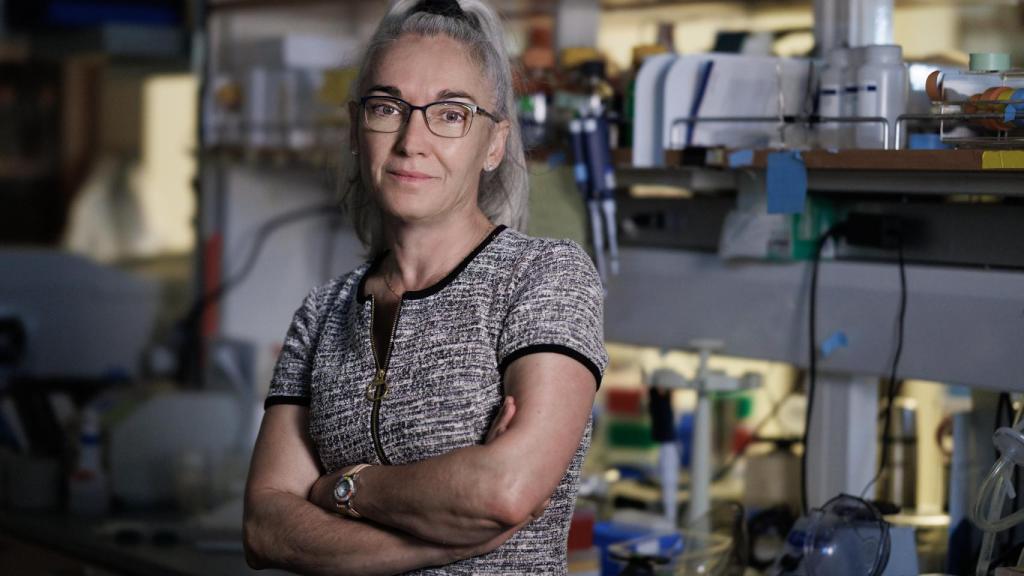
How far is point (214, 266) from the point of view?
312cm

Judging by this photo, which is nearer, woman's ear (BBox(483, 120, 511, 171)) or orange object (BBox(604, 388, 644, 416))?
woman's ear (BBox(483, 120, 511, 171))

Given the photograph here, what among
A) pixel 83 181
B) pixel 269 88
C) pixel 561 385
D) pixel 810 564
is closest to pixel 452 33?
pixel 561 385

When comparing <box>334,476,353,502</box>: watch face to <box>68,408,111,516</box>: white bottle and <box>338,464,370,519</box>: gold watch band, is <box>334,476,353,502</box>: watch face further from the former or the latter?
<box>68,408,111,516</box>: white bottle

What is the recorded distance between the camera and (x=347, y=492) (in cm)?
127

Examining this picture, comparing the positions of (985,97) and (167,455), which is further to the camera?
(167,455)

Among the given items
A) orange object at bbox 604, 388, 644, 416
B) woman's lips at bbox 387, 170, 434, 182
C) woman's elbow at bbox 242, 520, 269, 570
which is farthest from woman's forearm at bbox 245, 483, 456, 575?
orange object at bbox 604, 388, 644, 416

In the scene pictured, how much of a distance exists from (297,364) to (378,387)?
0.18 m

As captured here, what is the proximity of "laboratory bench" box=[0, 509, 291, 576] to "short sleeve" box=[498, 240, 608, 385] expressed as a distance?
3.19 feet

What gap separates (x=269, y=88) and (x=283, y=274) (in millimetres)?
479

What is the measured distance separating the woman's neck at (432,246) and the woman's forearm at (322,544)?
25cm

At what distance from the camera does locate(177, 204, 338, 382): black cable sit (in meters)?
3.06

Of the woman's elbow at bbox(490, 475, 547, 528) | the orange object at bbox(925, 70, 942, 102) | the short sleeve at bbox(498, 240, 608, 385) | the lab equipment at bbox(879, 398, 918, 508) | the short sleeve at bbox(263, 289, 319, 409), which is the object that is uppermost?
the orange object at bbox(925, 70, 942, 102)

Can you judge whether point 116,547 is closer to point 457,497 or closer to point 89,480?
point 89,480

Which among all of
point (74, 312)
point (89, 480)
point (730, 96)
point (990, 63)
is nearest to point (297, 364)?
point (730, 96)
